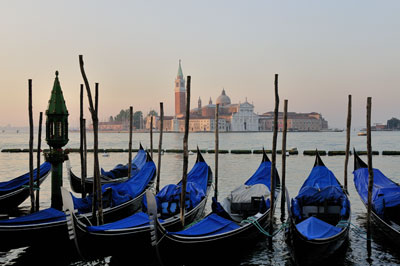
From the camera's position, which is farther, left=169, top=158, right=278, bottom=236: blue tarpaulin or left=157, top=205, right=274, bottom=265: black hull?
left=169, top=158, right=278, bottom=236: blue tarpaulin

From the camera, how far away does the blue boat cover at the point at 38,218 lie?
6.23 metres

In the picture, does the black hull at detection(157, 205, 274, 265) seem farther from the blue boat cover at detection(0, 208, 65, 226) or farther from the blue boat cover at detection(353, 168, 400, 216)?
the blue boat cover at detection(353, 168, 400, 216)

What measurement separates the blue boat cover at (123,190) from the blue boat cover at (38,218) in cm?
83

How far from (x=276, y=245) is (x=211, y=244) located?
1.88 m

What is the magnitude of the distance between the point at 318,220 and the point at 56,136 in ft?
15.9

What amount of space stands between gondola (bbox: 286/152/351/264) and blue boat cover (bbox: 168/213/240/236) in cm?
93

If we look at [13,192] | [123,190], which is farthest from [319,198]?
[13,192]

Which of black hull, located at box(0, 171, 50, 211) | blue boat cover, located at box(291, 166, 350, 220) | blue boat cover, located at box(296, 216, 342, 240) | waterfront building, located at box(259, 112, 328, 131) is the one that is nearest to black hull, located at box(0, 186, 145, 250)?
black hull, located at box(0, 171, 50, 211)

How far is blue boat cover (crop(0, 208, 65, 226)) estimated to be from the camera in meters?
6.23

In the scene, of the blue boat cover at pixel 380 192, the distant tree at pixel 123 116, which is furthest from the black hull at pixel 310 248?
the distant tree at pixel 123 116

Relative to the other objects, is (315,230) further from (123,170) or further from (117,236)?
(123,170)

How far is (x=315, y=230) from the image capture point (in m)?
6.23

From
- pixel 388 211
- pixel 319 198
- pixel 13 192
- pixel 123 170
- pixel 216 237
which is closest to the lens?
pixel 216 237

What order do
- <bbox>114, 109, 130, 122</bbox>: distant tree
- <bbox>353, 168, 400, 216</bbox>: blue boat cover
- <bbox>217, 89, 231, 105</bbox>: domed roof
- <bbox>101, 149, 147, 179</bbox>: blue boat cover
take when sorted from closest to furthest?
<bbox>353, 168, 400, 216</bbox>: blue boat cover → <bbox>101, 149, 147, 179</bbox>: blue boat cover → <bbox>217, 89, 231, 105</bbox>: domed roof → <bbox>114, 109, 130, 122</bbox>: distant tree
